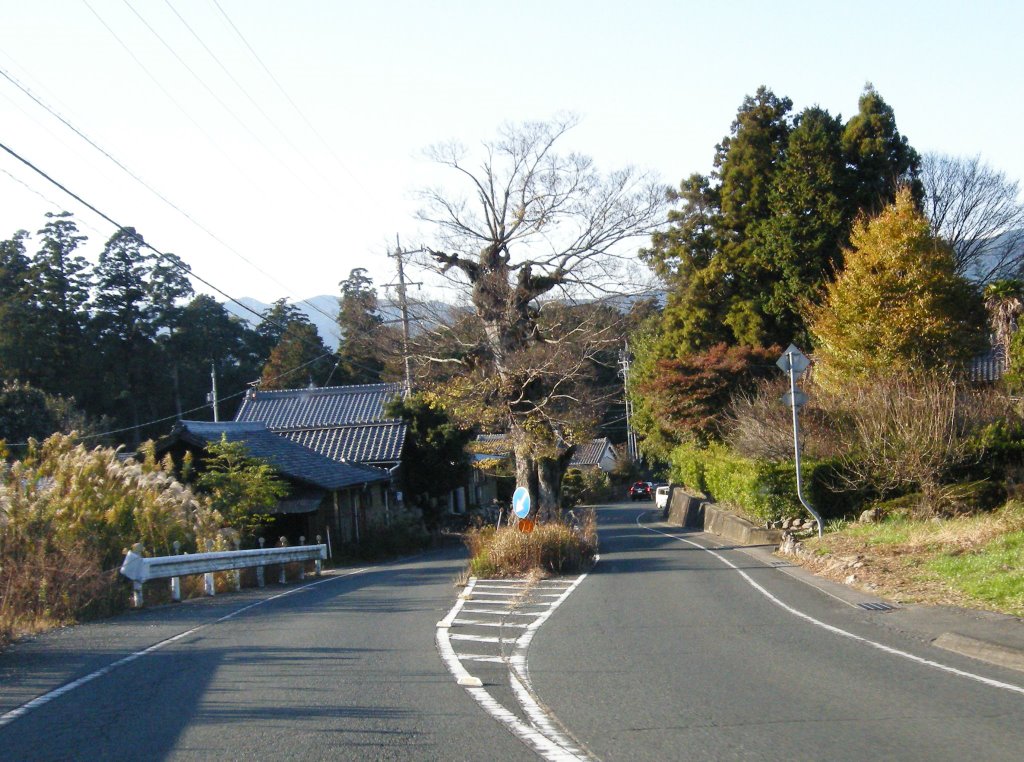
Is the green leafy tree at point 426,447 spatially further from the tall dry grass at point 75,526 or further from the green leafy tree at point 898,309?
the tall dry grass at point 75,526

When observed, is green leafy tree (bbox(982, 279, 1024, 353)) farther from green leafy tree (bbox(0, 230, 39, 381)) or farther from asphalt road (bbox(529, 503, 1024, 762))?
green leafy tree (bbox(0, 230, 39, 381))

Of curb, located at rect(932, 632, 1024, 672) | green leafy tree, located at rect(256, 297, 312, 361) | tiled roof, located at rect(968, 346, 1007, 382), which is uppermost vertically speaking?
green leafy tree, located at rect(256, 297, 312, 361)

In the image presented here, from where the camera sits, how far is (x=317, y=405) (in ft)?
164

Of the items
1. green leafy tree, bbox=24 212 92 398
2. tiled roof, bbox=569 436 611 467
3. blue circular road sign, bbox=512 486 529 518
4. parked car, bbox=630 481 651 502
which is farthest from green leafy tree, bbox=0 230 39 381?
tiled roof, bbox=569 436 611 467

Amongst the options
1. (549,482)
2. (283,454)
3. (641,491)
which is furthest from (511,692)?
(641,491)

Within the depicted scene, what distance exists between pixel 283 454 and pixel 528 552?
17.8 metres

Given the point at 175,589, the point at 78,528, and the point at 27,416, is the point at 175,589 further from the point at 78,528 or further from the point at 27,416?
the point at 27,416

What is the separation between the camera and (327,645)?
34.8 feet

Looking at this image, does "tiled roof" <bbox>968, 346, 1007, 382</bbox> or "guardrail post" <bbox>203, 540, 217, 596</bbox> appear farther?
"tiled roof" <bbox>968, 346, 1007, 382</bbox>

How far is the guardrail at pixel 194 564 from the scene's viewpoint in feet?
49.3

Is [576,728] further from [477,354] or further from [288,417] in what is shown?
[288,417]

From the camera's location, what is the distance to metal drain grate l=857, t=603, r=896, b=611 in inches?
515

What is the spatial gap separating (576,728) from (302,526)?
28210 millimetres

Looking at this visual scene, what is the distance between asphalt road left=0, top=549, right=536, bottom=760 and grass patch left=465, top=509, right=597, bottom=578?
214 inches
